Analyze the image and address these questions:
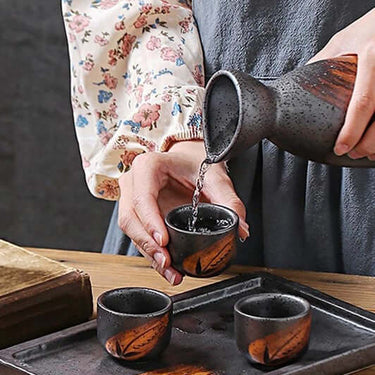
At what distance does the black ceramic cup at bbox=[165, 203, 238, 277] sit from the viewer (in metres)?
1.12

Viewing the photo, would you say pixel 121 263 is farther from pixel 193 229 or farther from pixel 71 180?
pixel 71 180

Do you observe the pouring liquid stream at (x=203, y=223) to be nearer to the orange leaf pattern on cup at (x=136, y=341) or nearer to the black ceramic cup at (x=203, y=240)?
the black ceramic cup at (x=203, y=240)

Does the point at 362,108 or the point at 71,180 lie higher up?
the point at 362,108

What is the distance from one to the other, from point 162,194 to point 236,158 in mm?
126

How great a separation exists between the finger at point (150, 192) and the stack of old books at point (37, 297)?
0.10m

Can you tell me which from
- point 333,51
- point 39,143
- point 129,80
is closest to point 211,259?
point 333,51

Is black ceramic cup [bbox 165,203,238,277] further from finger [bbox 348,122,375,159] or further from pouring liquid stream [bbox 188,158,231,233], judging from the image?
finger [bbox 348,122,375,159]

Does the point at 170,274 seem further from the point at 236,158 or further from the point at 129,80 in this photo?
the point at 129,80

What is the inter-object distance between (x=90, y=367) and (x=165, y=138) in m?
0.45

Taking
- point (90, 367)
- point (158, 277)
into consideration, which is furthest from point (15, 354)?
point (158, 277)

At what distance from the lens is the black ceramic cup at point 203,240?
1116 millimetres

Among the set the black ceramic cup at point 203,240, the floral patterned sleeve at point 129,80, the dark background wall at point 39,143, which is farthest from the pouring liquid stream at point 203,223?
the dark background wall at point 39,143

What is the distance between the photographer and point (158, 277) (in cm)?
132

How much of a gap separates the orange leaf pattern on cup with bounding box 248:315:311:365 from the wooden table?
0.23m
